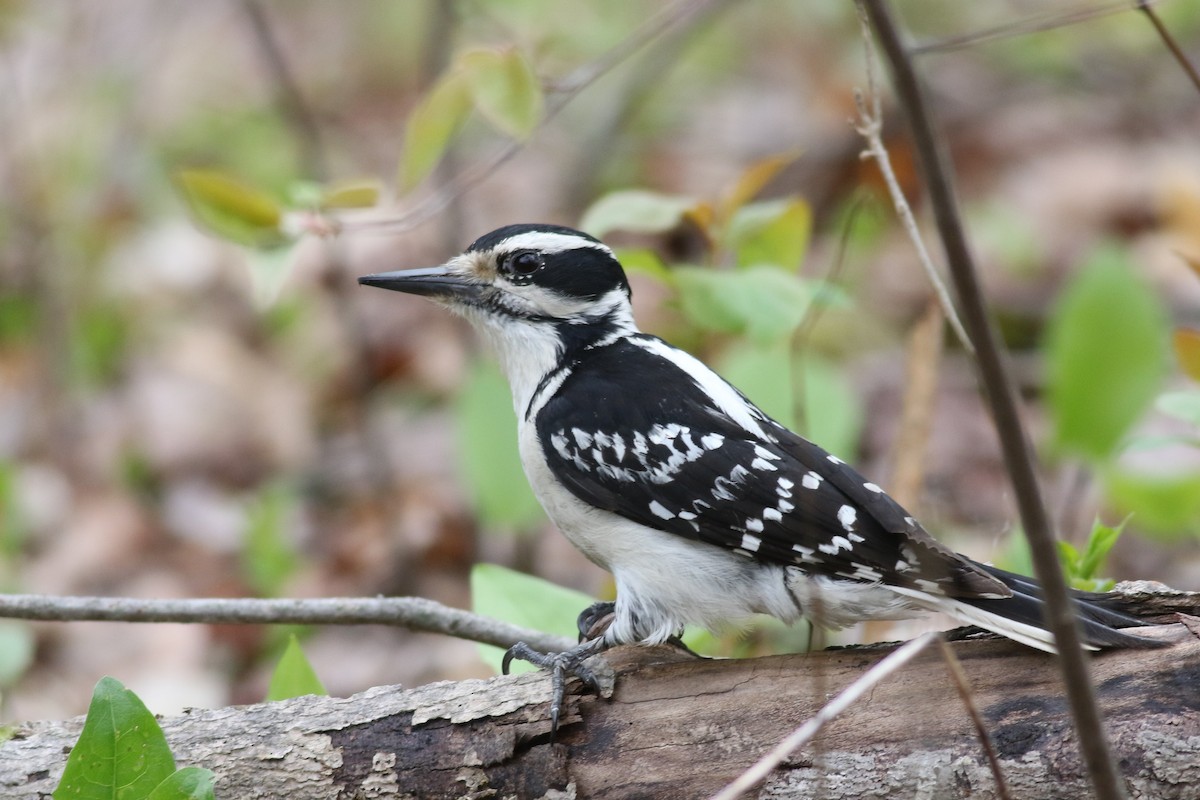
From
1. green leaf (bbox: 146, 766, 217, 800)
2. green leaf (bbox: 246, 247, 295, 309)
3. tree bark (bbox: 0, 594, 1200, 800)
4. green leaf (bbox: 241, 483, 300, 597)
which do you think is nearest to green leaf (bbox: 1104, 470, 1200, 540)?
tree bark (bbox: 0, 594, 1200, 800)

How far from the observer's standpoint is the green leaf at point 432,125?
10.5 feet

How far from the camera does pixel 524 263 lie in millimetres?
3492

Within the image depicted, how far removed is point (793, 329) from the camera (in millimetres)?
3326

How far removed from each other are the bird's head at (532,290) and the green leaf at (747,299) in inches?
8.5

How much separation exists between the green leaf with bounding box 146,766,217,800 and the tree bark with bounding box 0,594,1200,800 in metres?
0.23

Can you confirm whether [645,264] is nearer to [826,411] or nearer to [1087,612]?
[826,411]

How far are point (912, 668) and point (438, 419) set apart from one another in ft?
15.7

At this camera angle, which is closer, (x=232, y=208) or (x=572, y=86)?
(x=232, y=208)

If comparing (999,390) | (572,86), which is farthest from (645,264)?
(999,390)

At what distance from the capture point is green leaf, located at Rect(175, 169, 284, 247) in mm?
3229

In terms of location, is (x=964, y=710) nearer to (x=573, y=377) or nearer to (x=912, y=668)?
(x=912, y=668)

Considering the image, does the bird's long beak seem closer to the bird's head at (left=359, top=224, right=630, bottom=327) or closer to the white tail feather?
the bird's head at (left=359, top=224, right=630, bottom=327)

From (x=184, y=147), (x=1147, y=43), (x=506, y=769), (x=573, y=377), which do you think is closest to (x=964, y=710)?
(x=506, y=769)

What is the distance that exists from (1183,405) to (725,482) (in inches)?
44.8
